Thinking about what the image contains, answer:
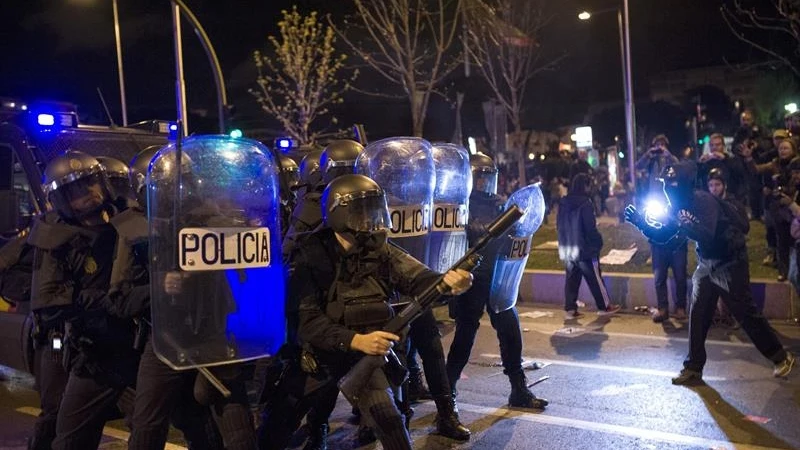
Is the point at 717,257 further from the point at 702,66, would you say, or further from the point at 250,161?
the point at 702,66

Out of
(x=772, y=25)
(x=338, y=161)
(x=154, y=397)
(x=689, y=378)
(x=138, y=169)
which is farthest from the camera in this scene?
(x=772, y=25)

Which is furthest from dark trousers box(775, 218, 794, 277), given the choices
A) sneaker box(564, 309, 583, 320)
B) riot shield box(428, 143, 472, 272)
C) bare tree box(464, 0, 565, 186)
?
bare tree box(464, 0, 565, 186)

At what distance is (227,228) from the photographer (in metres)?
3.56

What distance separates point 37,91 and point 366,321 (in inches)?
893

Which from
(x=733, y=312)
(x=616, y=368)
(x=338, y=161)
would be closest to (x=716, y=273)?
(x=733, y=312)

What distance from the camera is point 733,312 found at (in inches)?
237

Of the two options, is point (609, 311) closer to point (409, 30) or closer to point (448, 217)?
point (448, 217)

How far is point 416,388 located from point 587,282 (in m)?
3.85

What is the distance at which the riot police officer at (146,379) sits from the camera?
12.0 ft

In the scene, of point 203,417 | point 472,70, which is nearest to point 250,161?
point 203,417

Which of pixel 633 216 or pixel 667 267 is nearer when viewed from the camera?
pixel 633 216

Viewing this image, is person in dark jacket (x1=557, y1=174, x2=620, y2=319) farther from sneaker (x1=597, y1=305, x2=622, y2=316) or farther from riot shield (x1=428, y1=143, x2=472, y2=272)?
riot shield (x1=428, y1=143, x2=472, y2=272)

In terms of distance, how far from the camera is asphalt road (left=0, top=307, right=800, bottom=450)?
5.01 meters

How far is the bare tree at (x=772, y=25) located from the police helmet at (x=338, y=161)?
1102 centimetres
